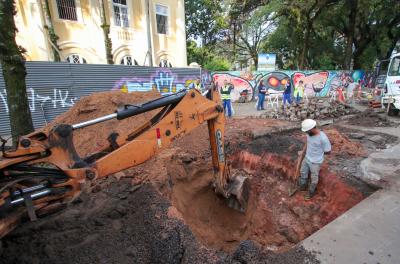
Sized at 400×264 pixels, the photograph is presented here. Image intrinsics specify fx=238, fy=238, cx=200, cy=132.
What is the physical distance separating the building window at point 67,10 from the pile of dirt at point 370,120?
15.1 m

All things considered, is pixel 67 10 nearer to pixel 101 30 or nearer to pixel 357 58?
pixel 101 30

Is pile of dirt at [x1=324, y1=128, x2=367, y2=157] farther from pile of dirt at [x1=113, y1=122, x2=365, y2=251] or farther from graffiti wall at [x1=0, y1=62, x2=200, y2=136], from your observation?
graffiti wall at [x1=0, y1=62, x2=200, y2=136]

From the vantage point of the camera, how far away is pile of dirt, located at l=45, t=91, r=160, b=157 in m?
7.12

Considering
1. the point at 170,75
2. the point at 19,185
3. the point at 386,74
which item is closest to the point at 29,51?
the point at 170,75

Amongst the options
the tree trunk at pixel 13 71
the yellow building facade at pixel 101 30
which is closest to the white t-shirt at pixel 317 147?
the tree trunk at pixel 13 71

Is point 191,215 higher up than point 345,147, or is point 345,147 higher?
point 345,147

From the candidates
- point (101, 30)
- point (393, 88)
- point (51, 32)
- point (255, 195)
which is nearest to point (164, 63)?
point (101, 30)

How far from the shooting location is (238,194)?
4.57 meters

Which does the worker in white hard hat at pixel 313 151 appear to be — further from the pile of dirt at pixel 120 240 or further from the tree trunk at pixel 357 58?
the tree trunk at pixel 357 58

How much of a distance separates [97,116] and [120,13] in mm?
9940

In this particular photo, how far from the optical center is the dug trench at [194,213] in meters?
3.18

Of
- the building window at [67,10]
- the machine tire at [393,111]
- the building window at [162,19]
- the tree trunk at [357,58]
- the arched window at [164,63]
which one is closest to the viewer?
the machine tire at [393,111]

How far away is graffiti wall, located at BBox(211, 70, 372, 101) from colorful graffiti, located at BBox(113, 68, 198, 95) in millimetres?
3337

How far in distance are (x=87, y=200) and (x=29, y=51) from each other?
11286 mm
